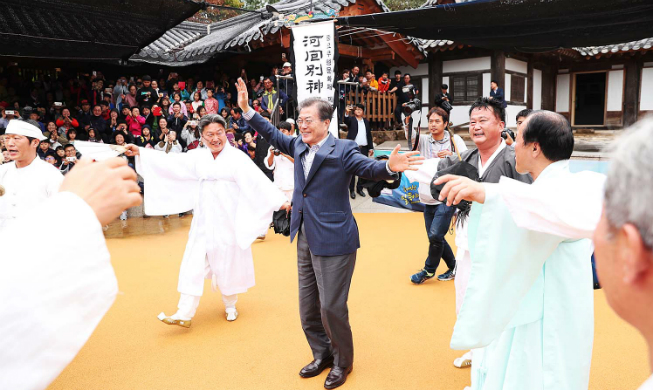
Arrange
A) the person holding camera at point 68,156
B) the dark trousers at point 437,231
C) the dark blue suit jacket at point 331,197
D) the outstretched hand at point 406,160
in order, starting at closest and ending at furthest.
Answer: the outstretched hand at point 406,160 → the dark blue suit jacket at point 331,197 → the dark trousers at point 437,231 → the person holding camera at point 68,156

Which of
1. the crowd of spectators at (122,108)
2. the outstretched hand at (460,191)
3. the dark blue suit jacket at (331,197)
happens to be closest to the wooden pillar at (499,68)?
the crowd of spectators at (122,108)

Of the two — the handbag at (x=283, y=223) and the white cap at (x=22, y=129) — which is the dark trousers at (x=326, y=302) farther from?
the white cap at (x=22, y=129)

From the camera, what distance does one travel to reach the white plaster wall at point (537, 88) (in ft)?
50.8

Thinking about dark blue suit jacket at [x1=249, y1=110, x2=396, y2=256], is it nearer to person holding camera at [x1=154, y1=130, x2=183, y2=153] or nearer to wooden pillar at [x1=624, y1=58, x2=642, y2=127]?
person holding camera at [x1=154, y1=130, x2=183, y2=153]

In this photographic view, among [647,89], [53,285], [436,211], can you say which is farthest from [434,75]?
[53,285]

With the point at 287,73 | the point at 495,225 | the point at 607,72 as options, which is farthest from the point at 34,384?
the point at 607,72

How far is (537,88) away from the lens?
51.4ft

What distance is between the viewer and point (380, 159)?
3359 mm

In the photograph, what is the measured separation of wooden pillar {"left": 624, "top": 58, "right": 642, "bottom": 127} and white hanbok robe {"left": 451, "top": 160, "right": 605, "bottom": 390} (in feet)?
49.6

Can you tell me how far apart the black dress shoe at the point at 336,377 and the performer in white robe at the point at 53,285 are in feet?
8.30

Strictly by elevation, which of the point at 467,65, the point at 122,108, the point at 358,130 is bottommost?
the point at 358,130

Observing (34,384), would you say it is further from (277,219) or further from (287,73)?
(287,73)

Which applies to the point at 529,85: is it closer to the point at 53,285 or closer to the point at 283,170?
the point at 283,170

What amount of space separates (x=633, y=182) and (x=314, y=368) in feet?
9.83
